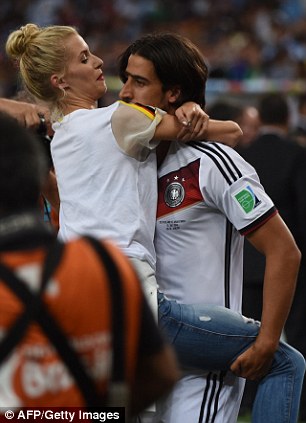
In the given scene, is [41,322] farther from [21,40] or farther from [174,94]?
[21,40]

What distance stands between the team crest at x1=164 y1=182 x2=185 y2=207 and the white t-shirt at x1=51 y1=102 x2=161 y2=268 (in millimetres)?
64

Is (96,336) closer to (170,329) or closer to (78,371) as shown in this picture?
(78,371)

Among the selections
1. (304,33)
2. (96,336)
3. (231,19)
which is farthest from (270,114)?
(231,19)

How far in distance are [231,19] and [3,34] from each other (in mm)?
4113

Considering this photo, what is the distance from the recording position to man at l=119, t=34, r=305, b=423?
3746 mm

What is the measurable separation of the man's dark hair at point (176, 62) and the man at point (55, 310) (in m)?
1.65

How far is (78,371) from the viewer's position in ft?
7.54

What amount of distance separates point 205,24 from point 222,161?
14.7 meters

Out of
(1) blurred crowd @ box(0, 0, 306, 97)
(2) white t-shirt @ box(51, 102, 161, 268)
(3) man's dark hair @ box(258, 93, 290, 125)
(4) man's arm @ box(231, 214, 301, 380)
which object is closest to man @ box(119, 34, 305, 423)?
(4) man's arm @ box(231, 214, 301, 380)

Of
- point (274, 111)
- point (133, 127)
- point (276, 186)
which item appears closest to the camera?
point (133, 127)

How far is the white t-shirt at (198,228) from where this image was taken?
150 inches

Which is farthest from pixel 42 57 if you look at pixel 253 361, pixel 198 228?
pixel 253 361

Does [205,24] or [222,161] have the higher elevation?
[222,161]

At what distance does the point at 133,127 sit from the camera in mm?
3730
